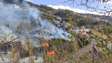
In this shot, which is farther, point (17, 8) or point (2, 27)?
point (17, 8)

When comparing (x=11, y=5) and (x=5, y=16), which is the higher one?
(x=11, y=5)

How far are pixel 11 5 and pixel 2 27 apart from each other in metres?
3.59

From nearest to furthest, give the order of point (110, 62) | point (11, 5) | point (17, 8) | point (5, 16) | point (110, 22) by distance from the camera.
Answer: point (110, 62)
point (110, 22)
point (5, 16)
point (11, 5)
point (17, 8)

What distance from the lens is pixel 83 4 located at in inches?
49.8

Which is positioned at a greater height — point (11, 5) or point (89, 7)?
point (11, 5)

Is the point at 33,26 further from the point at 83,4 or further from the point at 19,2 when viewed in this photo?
the point at 83,4

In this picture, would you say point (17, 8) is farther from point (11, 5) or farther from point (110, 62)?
point (110, 62)

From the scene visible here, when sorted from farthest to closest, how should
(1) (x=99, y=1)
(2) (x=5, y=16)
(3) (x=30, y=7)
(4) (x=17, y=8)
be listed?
(3) (x=30, y=7) → (4) (x=17, y=8) → (2) (x=5, y=16) → (1) (x=99, y=1)

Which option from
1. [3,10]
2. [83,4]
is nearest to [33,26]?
[3,10]

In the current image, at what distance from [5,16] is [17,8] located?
253 cm

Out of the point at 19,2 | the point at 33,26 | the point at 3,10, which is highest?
the point at 19,2

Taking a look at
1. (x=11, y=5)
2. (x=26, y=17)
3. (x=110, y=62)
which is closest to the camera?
(x=110, y=62)

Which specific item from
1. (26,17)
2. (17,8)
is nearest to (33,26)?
(26,17)

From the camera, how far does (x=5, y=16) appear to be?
31.3 ft
